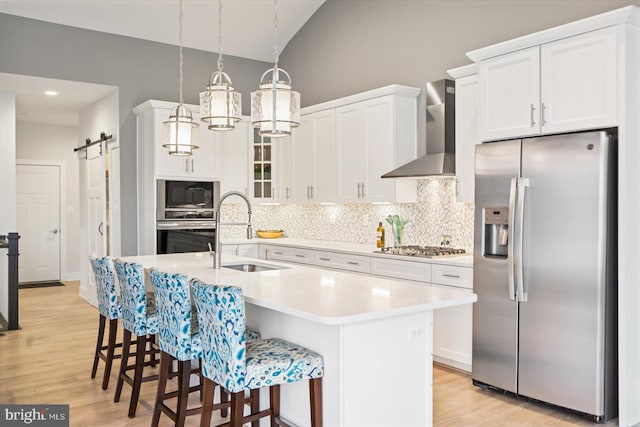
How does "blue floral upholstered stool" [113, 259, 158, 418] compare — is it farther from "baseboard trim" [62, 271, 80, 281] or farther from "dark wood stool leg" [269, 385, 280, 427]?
"baseboard trim" [62, 271, 80, 281]

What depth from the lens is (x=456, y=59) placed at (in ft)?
16.3

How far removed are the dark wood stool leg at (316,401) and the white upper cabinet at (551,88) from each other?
7.48ft

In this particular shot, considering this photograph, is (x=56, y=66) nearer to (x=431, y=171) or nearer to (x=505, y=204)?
(x=431, y=171)

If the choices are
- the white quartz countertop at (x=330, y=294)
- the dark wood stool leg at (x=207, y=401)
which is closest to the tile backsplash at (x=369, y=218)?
the white quartz countertop at (x=330, y=294)

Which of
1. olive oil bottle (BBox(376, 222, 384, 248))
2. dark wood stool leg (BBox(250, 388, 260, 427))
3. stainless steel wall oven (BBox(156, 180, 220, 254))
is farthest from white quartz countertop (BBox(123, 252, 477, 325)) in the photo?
stainless steel wall oven (BBox(156, 180, 220, 254))

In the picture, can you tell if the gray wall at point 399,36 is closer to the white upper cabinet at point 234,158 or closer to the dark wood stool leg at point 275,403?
the white upper cabinet at point 234,158

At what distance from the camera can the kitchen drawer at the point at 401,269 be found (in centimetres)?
447

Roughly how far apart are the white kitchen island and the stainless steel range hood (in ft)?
6.41

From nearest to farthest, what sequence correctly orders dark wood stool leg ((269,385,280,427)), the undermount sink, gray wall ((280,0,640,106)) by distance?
dark wood stool leg ((269,385,280,427)) → the undermount sink → gray wall ((280,0,640,106))

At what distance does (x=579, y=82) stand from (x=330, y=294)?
2109 mm

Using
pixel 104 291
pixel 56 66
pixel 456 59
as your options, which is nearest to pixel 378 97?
pixel 456 59

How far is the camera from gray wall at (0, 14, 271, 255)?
18.9 ft

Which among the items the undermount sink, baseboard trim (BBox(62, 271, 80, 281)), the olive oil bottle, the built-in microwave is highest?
the built-in microwave

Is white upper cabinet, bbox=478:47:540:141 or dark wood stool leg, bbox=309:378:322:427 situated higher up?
white upper cabinet, bbox=478:47:540:141
